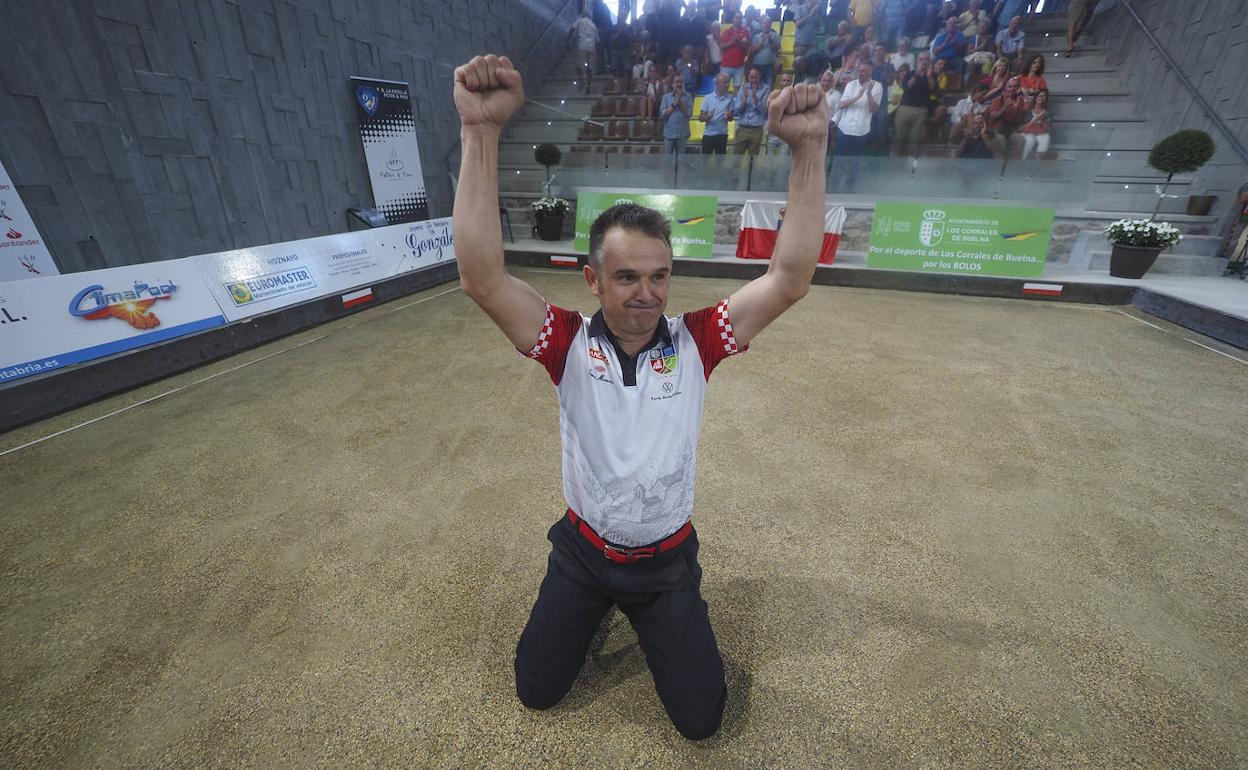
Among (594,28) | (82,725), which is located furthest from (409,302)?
(594,28)

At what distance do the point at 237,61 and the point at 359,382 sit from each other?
550 cm

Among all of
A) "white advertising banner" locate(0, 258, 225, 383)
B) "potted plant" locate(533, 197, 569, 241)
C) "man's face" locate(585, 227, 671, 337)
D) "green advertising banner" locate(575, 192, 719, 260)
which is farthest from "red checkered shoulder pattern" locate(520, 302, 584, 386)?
"potted plant" locate(533, 197, 569, 241)

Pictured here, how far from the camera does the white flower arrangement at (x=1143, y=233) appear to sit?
7.31 metres

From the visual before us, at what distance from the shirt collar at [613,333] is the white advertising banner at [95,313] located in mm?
5048

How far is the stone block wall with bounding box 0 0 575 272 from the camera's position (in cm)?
533

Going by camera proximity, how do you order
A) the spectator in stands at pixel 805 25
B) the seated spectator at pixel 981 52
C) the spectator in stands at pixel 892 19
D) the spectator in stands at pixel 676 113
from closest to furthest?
the seated spectator at pixel 981 52 → the spectator in stands at pixel 676 113 → the spectator in stands at pixel 892 19 → the spectator in stands at pixel 805 25

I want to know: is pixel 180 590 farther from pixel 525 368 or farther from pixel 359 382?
pixel 525 368

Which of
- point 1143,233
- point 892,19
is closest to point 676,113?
point 892,19

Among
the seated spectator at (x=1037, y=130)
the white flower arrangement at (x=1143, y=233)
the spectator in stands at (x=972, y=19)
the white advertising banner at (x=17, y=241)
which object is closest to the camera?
the white advertising banner at (x=17, y=241)

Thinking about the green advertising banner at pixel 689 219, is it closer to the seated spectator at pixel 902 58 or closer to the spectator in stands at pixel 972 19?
the seated spectator at pixel 902 58

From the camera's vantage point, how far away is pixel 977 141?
890 centimetres

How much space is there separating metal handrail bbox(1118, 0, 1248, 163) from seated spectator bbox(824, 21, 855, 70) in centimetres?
546

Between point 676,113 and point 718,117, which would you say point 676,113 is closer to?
point 676,113

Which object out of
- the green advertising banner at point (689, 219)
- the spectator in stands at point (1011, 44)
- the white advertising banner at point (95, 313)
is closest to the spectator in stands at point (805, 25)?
the spectator in stands at point (1011, 44)
